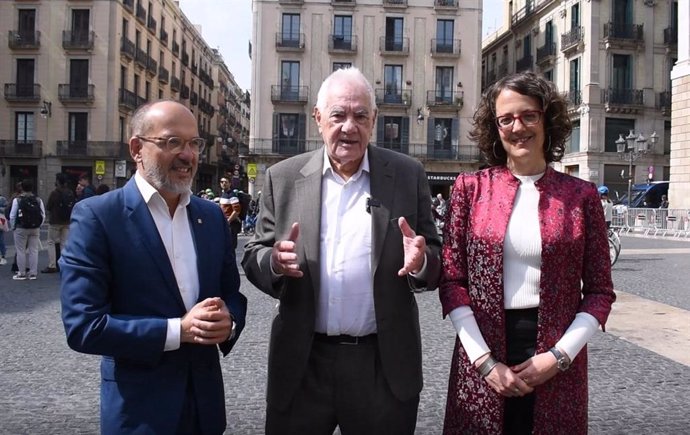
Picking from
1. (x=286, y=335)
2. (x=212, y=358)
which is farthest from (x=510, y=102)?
(x=212, y=358)

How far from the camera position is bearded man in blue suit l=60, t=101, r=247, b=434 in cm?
195

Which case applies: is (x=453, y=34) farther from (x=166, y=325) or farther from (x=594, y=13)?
(x=166, y=325)

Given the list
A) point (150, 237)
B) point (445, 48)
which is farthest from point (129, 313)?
point (445, 48)

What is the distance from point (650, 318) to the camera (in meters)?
7.32

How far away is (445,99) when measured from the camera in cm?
3744

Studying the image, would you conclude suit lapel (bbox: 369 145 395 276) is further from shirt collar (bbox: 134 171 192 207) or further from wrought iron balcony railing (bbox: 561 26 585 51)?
wrought iron balcony railing (bbox: 561 26 585 51)

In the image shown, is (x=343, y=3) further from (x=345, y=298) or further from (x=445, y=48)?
(x=345, y=298)

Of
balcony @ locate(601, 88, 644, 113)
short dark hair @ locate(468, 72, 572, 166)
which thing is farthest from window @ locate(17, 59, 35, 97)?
short dark hair @ locate(468, 72, 572, 166)

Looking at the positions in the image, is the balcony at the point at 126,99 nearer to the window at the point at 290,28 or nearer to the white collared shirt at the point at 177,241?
the window at the point at 290,28

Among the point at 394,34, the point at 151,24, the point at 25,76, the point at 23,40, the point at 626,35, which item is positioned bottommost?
the point at 25,76

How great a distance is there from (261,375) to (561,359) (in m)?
3.31

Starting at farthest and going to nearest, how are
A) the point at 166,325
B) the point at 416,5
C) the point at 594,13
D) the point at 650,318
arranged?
the point at 416,5, the point at 594,13, the point at 650,318, the point at 166,325

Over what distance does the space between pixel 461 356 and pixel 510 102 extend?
96cm

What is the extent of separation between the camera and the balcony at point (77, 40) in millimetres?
35500
